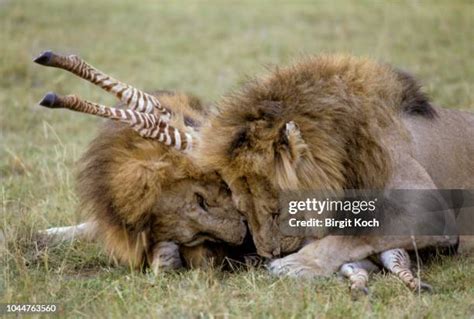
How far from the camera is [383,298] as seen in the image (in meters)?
3.62

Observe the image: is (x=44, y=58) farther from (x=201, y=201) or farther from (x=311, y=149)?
(x=311, y=149)

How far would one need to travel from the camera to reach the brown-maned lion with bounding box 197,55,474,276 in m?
3.95

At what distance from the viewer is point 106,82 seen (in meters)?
4.02

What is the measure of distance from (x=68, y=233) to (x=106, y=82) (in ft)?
3.24

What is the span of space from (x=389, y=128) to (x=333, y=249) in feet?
2.07

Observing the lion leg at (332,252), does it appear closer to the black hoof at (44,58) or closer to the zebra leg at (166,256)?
the zebra leg at (166,256)

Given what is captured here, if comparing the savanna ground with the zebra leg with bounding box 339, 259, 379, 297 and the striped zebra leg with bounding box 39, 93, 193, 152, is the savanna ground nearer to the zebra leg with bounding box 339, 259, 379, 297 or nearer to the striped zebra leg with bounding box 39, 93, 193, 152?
the zebra leg with bounding box 339, 259, 379, 297

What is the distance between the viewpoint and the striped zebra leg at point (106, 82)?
3.72 m

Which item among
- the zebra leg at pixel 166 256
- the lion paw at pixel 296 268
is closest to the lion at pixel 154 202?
the zebra leg at pixel 166 256

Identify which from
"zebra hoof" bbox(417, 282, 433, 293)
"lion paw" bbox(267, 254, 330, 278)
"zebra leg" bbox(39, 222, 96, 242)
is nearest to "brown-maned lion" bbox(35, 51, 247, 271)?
"lion paw" bbox(267, 254, 330, 278)

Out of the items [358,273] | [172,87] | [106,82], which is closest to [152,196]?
[106,82]

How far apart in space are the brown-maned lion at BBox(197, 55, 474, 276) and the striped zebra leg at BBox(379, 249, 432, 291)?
4 cm

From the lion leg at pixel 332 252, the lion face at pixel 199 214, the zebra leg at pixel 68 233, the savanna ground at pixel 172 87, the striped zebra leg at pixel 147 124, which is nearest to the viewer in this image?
the savanna ground at pixel 172 87

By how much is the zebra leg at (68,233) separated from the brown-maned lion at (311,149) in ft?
2.84
